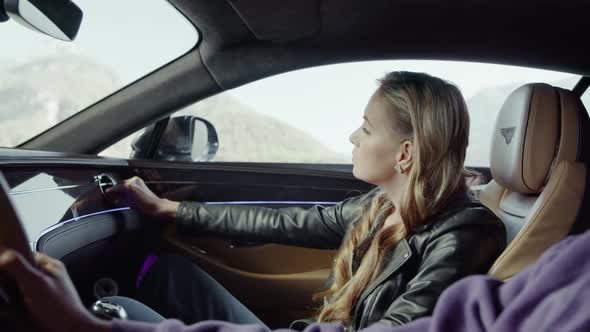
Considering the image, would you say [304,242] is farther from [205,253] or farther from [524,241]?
[524,241]

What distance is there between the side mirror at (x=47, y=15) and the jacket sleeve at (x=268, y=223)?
0.91 m

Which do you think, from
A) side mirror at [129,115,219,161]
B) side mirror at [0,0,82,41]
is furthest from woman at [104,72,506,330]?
side mirror at [129,115,219,161]

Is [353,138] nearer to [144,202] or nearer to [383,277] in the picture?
[383,277]

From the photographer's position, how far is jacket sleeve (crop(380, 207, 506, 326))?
133 centimetres

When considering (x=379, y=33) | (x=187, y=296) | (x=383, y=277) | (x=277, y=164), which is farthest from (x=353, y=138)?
(x=277, y=164)

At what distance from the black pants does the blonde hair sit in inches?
17.8

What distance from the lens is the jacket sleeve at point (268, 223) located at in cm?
202

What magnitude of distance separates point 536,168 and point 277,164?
4.14 ft

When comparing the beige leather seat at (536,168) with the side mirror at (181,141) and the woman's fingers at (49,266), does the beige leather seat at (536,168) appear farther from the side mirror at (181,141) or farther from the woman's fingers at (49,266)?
the side mirror at (181,141)

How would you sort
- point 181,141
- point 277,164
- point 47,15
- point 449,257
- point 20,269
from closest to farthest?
point 20,269 < point 47,15 < point 449,257 < point 181,141 < point 277,164

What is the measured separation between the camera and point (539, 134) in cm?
162

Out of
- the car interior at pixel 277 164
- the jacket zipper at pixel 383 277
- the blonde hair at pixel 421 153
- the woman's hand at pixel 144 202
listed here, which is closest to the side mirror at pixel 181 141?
the car interior at pixel 277 164

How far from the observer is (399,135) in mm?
1552

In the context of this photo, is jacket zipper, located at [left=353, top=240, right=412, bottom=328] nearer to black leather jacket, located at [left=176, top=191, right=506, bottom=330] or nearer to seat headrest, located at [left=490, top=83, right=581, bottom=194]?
black leather jacket, located at [left=176, top=191, right=506, bottom=330]
